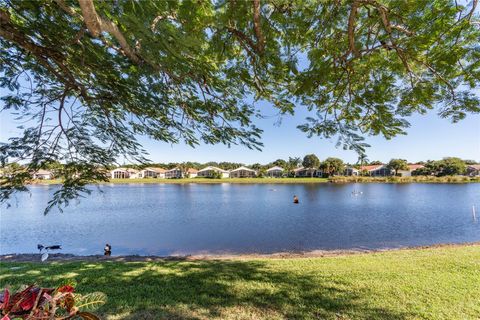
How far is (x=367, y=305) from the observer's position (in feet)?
12.5

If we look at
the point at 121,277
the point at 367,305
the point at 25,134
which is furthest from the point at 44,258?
the point at 367,305

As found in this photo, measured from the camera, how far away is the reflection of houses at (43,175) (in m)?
4.37

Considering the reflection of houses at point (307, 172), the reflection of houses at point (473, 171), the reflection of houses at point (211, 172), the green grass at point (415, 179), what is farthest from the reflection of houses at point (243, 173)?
the reflection of houses at point (473, 171)

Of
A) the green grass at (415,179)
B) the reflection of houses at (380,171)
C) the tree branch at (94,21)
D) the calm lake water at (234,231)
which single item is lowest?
the calm lake water at (234,231)

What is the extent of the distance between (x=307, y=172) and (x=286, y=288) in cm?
8653

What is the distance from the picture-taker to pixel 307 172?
88.1m

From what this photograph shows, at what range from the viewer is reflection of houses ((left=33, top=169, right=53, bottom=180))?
4.37 meters

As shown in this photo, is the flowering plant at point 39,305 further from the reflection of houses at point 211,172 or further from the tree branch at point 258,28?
the reflection of houses at point 211,172

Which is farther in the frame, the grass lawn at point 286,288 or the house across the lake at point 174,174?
the house across the lake at point 174,174

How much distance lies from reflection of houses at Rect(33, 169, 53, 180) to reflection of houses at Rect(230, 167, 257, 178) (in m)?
87.0

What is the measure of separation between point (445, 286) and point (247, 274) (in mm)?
3672

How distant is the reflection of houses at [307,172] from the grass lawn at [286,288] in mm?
80811

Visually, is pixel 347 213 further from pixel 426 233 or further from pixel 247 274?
pixel 247 274

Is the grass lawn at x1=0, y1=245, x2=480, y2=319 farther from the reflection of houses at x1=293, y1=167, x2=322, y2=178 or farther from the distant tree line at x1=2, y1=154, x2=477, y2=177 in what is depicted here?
the reflection of houses at x1=293, y1=167, x2=322, y2=178
